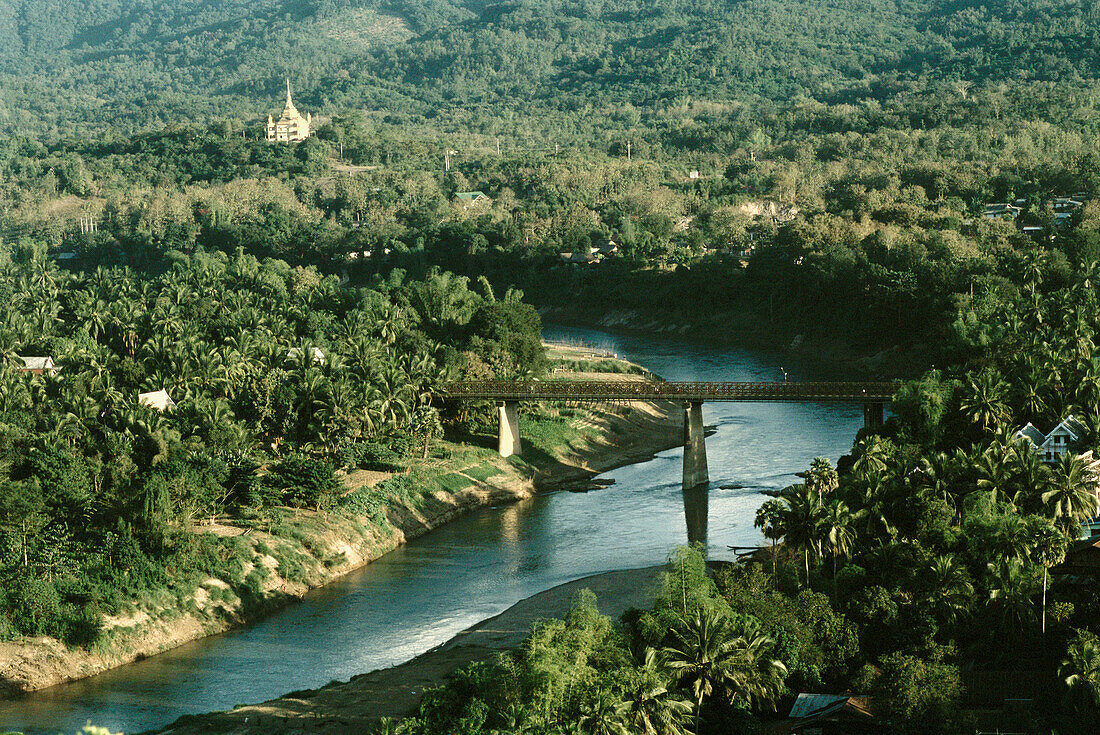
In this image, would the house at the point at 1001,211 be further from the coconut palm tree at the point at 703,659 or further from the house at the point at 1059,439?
the coconut palm tree at the point at 703,659

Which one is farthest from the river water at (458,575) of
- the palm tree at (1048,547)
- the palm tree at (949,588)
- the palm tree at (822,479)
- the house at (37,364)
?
the house at (37,364)

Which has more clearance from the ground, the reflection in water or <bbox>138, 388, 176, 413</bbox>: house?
<bbox>138, 388, 176, 413</bbox>: house

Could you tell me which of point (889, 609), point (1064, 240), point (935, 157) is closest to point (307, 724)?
point (889, 609)

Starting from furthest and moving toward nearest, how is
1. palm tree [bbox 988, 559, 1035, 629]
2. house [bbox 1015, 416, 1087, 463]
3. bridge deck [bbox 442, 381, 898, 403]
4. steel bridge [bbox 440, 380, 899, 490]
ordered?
steel bridge [bbox 440, 380, 899, 490] < bridge deck [bbox 442, 381, 898, 403] < house [bbox 1015, 416, 1087, 463] < palm tree [bbox 988, 559, 1035, 629]

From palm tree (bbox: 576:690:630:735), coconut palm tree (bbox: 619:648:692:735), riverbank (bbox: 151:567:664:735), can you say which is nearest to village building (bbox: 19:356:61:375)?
riverbank (bbox: 151:567:664:735)

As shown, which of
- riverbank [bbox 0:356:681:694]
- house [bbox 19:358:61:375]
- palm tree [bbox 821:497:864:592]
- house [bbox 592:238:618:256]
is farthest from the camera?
house [bbox 592:238:618:256]

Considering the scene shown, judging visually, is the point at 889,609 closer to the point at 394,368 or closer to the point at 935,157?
the point at 394,368

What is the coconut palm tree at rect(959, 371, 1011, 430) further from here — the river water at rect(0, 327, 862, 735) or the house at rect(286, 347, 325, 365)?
the house at rect(286, 347, 325, 365)
